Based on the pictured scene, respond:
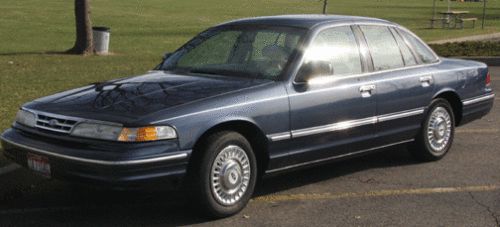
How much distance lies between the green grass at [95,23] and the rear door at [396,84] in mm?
3992

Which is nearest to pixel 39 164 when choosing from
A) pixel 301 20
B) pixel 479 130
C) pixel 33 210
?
pixel 33 210

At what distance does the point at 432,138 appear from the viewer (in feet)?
23.4

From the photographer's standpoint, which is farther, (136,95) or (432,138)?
(432,138)

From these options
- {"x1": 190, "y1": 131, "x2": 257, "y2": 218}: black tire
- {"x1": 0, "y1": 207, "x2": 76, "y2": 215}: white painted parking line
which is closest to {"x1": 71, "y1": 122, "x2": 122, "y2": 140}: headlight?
{"x1": 190, "y1": 131, "x2": 257, "y2": 218}: black tire

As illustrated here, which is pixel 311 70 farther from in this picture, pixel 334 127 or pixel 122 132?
pixel 122 132

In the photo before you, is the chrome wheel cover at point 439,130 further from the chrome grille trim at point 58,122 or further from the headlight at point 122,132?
the chrome grille trim at point 58,122

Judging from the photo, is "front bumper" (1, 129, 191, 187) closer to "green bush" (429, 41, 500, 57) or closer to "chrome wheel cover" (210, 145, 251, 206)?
"chrome wheel cover" (210, 145, 251, 206)

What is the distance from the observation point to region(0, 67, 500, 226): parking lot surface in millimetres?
5266

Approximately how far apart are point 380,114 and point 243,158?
160 centimetres

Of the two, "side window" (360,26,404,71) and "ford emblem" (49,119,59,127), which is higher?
"side window" (360,26,404,71)

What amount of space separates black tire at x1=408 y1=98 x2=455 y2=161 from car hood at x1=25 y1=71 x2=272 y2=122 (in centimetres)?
211

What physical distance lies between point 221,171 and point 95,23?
2658 cm

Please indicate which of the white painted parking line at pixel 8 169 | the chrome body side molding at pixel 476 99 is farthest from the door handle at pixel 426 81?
the white painted parking line at pixel 8 169

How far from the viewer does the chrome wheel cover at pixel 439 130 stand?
23.2ft
